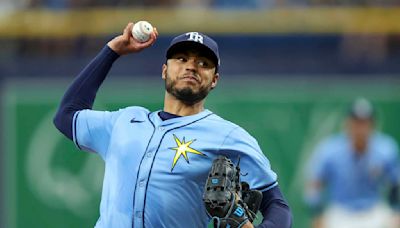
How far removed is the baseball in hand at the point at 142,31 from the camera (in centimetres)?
580

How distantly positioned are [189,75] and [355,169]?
716 cm

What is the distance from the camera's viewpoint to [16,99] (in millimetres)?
12102

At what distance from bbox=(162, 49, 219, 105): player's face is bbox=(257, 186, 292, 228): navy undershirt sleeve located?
59 centimetres

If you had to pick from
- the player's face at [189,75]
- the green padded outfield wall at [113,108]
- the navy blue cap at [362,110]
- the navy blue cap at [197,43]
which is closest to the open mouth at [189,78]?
the player's face at [189,75]

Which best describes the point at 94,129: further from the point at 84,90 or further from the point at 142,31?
the point at 142,31

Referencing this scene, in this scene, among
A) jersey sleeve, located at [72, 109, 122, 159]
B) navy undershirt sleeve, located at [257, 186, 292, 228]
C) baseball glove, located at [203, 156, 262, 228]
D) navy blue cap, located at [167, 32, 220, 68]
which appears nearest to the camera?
baseball glove, located at [203, 156, 262, 228]

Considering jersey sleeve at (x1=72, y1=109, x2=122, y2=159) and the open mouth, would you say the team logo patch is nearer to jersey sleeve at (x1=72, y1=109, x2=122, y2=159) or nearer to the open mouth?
the open mouth

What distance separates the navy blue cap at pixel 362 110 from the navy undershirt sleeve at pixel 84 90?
6.31 m

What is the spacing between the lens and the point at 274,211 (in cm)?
544

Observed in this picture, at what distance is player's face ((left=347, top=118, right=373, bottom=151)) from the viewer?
12.2 meters

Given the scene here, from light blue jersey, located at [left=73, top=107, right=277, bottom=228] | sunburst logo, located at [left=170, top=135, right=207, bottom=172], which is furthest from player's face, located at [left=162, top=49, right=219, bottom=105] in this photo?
sunburst logo, located at [left=170, top=135, right=207, bottom=172]

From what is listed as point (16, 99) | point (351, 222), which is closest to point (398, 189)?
point (351, 222)

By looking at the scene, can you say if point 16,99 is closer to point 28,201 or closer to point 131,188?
point 28,201

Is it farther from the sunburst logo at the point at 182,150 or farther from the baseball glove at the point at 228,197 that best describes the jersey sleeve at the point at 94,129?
the baseball glove at the point at 228,197
